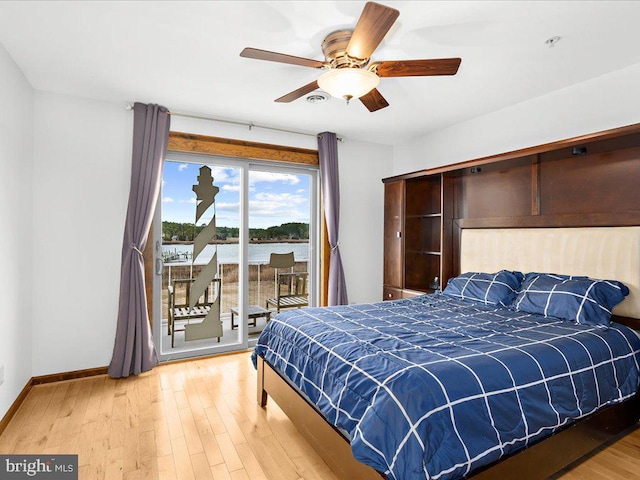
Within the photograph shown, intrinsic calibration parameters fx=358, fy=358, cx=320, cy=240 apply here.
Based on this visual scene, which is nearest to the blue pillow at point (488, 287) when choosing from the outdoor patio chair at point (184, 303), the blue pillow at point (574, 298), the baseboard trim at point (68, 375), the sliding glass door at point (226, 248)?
the blue pillow at point (574, 298)

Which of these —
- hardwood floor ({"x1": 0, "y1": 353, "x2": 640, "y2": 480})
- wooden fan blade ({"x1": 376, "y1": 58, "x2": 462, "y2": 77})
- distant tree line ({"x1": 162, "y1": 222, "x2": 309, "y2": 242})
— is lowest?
hardwood floor ({"x1": 0, "y1": 353, "x2": 640, "y2": 480})

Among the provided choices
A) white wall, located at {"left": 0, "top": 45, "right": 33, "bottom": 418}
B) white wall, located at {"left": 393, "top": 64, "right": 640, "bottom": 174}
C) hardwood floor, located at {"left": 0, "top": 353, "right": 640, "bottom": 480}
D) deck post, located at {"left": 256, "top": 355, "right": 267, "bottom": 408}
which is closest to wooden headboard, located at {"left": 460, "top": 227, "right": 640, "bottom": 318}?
white wall, located at {"left": 393, "top": 64, "right": 640, "bottom": 174}

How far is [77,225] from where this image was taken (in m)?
3.29

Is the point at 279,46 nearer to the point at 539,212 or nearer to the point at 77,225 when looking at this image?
the point at 77,225

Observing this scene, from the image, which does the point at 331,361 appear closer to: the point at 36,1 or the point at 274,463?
the point at 274,463

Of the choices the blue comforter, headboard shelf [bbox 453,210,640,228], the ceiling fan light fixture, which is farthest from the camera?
headboard shelf [bbox 453,210,640,228]

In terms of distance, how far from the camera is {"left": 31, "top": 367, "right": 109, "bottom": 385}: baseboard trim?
3143 millimetres

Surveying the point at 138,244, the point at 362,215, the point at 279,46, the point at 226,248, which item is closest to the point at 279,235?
the point at 226,248

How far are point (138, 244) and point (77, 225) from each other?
1.76 ft

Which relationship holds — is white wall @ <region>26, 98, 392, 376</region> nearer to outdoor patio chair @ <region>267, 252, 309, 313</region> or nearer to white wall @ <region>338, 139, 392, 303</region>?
outdoor patio chair @ <region>267, 252, 309, 313</region>

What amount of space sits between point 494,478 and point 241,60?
2.93 metres

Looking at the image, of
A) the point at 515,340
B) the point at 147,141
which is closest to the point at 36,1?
the point at 147,141

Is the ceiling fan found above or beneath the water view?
above

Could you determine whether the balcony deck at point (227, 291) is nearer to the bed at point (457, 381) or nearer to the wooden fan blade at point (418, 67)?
the bed at point (457, 381)
